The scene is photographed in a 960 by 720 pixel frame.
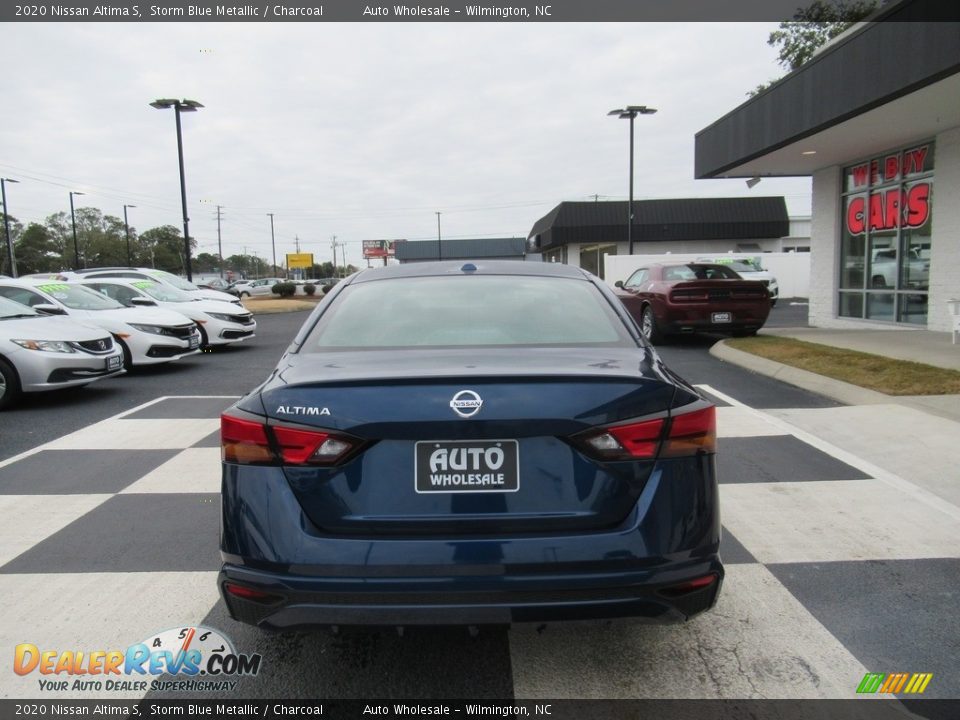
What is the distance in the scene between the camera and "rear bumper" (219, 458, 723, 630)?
87.3 inches

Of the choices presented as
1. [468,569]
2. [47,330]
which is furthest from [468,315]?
[47,330]

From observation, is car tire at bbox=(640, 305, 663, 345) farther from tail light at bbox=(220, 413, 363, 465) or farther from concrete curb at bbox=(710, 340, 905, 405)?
tail light at bbox=(220, 413, 363, 465)

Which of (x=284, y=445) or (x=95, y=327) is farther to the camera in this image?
(x=95, y=327)

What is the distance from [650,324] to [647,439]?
1155 centimetres

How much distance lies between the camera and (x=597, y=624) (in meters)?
2.28

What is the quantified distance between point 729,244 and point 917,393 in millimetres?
36221

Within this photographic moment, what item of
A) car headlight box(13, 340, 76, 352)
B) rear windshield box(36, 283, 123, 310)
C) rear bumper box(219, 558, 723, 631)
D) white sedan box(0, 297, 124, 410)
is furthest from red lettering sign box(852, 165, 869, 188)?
rear bumper box(219, 558, 723, 631)

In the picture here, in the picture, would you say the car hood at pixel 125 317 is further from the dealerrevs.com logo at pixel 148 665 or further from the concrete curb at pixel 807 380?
the dealerrevs.com logo at pixel 148 665

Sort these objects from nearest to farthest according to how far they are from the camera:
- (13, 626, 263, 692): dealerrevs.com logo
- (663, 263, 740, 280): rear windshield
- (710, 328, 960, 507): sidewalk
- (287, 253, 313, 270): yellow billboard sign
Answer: (13, 626, 263, 692): dealerrevs.com logo
(710, 328, 960, 507): sidewalk
(663, 263, 740, 280): rear windshield
(287, 253, 313, 270): yellow billboard sign

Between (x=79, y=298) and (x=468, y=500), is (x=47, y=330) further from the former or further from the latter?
(x=468, y=500)

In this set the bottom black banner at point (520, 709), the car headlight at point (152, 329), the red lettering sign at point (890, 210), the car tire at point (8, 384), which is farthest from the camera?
the red lettering sign at point (890, 210)

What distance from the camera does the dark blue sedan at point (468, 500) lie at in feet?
7.30

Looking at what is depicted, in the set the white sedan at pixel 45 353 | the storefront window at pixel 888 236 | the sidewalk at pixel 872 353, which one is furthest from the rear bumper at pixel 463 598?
the storefront window at pixel 888 236

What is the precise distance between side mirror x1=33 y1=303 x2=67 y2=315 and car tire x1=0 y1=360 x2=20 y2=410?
1404mm
